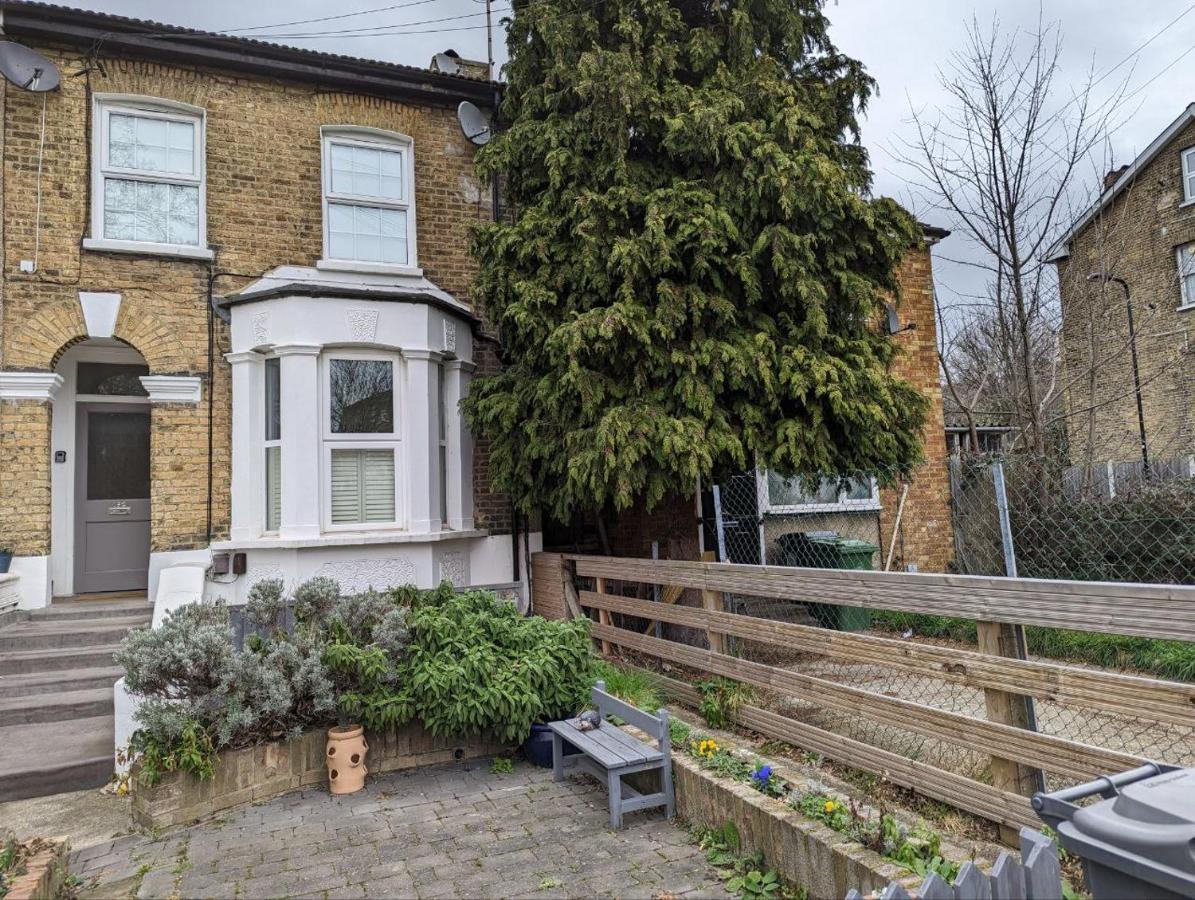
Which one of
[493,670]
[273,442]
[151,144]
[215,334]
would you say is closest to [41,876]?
[493,670]

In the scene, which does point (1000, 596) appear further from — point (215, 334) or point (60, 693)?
point (215, 334)

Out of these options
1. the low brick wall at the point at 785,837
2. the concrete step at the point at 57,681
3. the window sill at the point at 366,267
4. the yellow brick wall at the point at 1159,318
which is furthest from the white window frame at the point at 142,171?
the yellow brick wall at the point at 1159,318

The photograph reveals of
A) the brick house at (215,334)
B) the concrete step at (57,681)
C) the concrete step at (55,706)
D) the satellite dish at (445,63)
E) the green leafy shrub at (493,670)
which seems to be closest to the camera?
the green leafy shrub at (493,670)

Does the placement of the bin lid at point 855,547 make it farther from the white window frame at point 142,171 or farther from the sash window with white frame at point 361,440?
the white window frame at point 142,171

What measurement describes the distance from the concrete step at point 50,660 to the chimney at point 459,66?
7622 mm

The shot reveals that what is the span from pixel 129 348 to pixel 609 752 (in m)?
7.44

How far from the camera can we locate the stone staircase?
5.11 meters

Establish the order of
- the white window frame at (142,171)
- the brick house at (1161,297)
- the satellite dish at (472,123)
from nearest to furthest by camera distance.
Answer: the white window frame at (142,171) < the satellite dish at (472,123) < the brick house at (1161,297)

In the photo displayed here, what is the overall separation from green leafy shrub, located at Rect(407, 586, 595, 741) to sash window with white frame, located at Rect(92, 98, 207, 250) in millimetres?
5568

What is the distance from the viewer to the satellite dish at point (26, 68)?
761 centimetres

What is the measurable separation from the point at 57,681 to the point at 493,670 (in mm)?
3894

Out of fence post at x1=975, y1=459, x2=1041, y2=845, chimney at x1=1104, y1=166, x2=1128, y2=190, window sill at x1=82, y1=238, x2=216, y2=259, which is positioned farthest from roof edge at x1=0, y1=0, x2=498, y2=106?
fence post at x1=975, y1=459, x2=1041, y2=845

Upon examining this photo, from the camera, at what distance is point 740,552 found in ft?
29.2

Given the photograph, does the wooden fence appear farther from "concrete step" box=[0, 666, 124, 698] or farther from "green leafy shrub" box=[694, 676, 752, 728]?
"concrete step" box=[0, 666, 124, 698]
